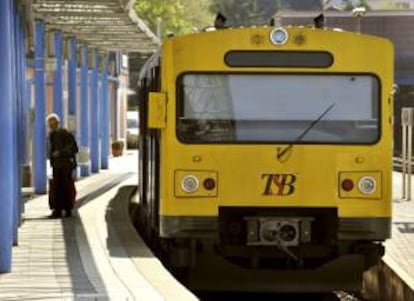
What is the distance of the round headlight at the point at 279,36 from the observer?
12812 millimetres

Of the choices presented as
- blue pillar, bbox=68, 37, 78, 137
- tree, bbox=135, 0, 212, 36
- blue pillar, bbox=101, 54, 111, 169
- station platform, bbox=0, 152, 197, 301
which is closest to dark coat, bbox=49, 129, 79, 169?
station platform, bbox=0, 152, 197, 301

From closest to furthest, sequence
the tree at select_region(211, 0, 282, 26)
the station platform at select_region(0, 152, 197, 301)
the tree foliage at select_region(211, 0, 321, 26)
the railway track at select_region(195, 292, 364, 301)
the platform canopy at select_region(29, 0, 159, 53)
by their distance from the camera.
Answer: the station platform at select_region(0, 152, 197, 301) → the railway track at select_region(195, 292, 364, 301) → the platform canopy at select_region(29, 0, 159, 53) → the tree foliage at select_region(211, 0, 321, 26) → the tree at select_region(211, 0, 282, 26)

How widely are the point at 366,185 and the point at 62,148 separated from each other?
22.9 feet

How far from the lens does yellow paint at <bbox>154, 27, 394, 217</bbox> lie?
41.4 ft

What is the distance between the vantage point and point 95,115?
111 feet

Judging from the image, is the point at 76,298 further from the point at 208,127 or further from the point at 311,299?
the point at 311,299

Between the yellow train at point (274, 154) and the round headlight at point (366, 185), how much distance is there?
0.03 ft

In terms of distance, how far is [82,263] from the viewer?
13.1m

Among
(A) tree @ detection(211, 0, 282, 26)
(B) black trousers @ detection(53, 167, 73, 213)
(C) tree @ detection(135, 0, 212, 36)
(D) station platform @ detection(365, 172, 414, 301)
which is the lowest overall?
(D) station platform @ detection(365, 172, 414, 301)

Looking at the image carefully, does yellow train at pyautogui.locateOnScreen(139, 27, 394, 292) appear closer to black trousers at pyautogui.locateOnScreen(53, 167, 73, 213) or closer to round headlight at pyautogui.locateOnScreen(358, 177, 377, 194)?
round headlight at pyautogui.locateOnScreen(358, 177, 377, 194)

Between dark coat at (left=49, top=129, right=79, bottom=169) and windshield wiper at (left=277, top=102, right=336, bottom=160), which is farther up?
windshield wiper at (left=277, top=102, right=336, bottom=160)

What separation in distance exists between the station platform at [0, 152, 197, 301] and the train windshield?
5.13 feet

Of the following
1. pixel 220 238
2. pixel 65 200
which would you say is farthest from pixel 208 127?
pixel 65 200

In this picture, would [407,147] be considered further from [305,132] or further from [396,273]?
[305,132]
